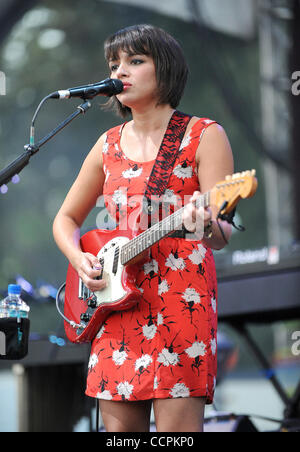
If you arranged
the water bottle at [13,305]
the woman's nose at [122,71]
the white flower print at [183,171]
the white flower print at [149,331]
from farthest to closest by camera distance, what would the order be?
the water bottle at [13,305]
the woman's nose at [122,71]
the white flower print at [183,171]
the white flower print at [149,331]

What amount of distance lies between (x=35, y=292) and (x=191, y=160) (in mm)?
1934

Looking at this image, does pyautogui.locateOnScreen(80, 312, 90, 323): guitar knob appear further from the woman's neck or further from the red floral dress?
the woman's neck

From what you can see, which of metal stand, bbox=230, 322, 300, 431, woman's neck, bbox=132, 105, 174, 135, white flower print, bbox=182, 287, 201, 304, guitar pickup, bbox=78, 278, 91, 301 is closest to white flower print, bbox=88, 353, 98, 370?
guitar pickup, bbox=78, 278, 91, 301

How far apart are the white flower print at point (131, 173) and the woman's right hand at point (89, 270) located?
27cm

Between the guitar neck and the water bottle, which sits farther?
the water bottle

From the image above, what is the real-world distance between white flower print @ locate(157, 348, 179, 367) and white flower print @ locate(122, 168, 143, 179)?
0.54 m

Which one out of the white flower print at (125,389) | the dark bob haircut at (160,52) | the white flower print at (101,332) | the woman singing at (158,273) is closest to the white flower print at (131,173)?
the woman singing at (158,273)

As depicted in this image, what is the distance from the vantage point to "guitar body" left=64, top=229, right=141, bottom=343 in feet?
6.02

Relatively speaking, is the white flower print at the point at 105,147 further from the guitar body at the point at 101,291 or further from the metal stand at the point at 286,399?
the metal stand at the point at 286,399

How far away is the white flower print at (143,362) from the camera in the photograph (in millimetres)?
1762

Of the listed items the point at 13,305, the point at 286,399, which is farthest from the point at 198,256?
the point at 286,399
